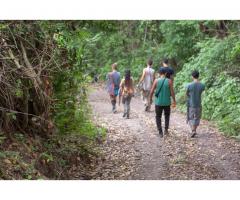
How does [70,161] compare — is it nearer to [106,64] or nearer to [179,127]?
[179,127]

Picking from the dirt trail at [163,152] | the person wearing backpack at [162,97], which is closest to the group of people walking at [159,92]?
the person wearing backpack at [162,97]

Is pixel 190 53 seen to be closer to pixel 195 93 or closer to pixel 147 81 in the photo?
pixel 147 81

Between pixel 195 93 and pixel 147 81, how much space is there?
3.27 feet

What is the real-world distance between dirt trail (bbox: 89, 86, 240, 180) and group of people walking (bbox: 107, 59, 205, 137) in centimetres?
16

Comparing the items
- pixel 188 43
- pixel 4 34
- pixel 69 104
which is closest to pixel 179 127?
pixel 69 104

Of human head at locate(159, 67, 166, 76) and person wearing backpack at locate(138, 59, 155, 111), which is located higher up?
human head at locate(159, 67, 166, 76)

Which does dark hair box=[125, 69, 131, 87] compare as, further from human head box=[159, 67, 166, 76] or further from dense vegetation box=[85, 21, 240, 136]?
human head box=[159, 67, 166, 76]

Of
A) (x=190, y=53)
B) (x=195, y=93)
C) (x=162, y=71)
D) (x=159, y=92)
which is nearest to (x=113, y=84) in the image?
(x=162, y=71)

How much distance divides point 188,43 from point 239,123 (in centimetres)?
409

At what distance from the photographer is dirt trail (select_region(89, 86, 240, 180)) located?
666 cm

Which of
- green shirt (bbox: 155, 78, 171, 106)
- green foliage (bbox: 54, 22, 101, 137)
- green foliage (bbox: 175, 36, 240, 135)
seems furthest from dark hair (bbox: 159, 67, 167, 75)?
green foliage (bbox: 54, 22, 101, 137)
